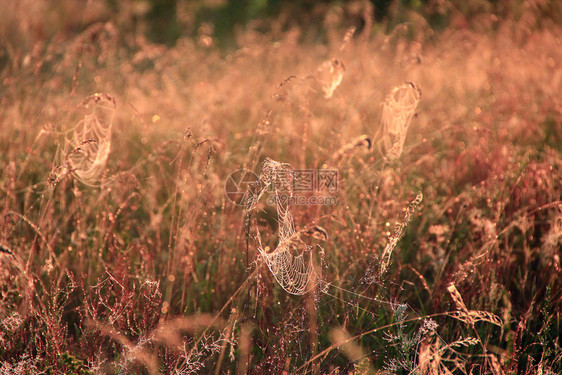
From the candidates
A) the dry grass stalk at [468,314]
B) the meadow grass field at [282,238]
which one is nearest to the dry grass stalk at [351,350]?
the meadow grass field at [282,238]

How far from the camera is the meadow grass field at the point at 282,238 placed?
140 cm

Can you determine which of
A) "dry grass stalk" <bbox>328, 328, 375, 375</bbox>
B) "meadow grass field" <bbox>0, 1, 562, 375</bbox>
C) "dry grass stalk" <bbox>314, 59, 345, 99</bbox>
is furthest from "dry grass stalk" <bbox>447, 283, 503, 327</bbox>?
"dry grass stalk" <bbox>314, 59, 345, 99</bbox>

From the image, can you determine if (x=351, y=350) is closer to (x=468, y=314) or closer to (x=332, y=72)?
(x=468, y=314)

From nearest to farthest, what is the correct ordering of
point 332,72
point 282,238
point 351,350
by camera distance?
point 282,238 < point 351,350 < point 332,72

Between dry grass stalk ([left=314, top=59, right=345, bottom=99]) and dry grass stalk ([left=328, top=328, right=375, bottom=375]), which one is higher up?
dry grass stalk ([left=314, top=59, right=345, bottom=99])

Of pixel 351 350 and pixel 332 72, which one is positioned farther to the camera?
pixel 332 72

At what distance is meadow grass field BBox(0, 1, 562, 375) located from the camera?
140 centimetres

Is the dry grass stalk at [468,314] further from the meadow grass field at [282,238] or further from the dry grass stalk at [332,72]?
the dry grass stalk at [332,72]

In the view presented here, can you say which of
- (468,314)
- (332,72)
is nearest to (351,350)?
(468,314)

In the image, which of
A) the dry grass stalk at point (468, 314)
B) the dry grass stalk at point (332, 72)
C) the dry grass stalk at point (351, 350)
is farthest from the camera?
the dry grass stalk at point (332, 72)

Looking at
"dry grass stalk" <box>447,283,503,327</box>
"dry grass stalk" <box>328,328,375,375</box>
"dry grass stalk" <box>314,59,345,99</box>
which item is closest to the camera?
"dry grass stalk" <box>447,283,503,327</box>

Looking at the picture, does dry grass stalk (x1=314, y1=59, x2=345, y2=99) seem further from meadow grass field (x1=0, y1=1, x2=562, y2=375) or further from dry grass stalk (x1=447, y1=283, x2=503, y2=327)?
dry grass stalk (x1=447, y1=283, x2=503, y2=327)

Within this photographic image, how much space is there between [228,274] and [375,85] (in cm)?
217

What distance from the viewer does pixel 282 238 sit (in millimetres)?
1285
